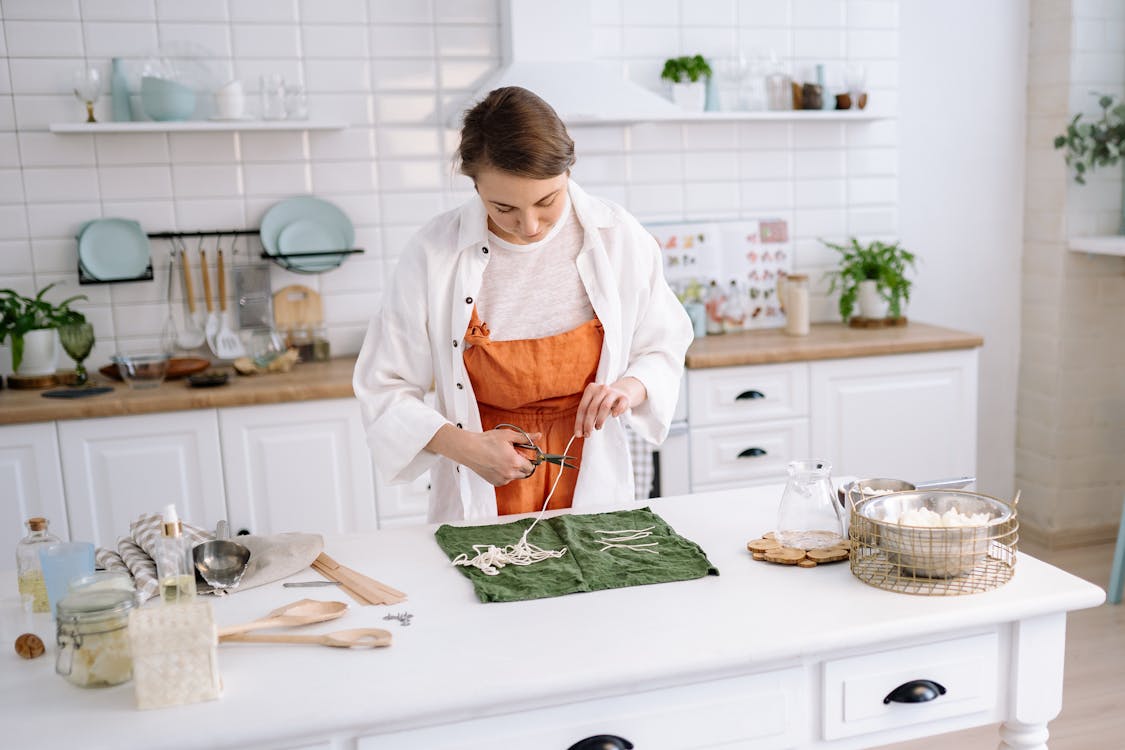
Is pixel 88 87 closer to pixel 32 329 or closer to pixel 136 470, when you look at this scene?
pixel 32 329

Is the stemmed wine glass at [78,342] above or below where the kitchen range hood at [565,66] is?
below

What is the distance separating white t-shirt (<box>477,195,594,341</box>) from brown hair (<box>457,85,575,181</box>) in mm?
260

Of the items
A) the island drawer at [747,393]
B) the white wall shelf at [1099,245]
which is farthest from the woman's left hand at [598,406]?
the white wall shelf at [1099,245]

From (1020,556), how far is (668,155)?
2.71 metres

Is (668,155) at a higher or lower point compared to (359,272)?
higher

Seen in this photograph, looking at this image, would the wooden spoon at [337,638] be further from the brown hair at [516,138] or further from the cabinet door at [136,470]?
the cabinet door at [136,470]

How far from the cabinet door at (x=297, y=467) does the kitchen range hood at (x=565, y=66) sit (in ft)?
3.88

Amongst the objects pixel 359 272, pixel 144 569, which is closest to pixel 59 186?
pixel 359 272

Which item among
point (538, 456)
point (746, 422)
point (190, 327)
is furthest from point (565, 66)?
point (538, 456)

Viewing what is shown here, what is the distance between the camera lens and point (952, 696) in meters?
1.67

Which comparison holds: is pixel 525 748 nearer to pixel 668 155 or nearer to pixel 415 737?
pixel 415 737

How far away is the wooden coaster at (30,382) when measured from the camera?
140 inches

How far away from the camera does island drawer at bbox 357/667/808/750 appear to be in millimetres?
1448

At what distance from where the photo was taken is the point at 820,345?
3908mm
